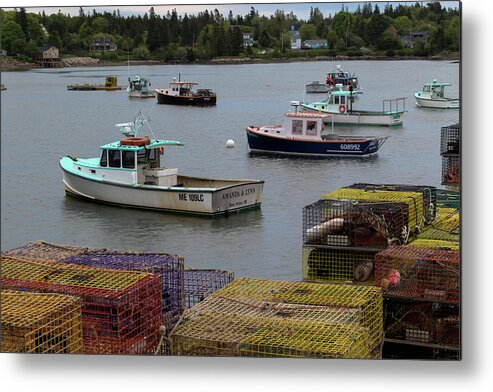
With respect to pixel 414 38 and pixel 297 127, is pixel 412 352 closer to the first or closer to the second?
pixel 414 38

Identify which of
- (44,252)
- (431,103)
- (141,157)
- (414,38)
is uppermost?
(414,38)

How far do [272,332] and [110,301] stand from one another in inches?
31.9

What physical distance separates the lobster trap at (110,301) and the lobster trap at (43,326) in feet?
0.33

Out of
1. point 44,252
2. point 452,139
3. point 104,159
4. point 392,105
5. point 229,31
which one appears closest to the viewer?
point 44,252

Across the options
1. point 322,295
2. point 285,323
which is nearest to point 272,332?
point 285,323

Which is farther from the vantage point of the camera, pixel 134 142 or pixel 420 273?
pixel 134 142

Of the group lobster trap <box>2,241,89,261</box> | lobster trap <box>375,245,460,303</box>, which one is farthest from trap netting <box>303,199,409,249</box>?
lobster trap <box>2,241,89,261</box>

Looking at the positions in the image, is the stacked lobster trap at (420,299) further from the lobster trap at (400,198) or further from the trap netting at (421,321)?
the lobster trap at (400,198)

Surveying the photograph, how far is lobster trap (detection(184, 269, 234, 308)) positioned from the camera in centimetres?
604

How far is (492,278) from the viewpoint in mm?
4746

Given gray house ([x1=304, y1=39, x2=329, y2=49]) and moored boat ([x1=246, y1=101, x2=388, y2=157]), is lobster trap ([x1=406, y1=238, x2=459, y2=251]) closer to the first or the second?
gray house ([x1=304, y1=39, x2=329, y2=49])

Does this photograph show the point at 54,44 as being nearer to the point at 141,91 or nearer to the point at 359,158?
the point at 141,91

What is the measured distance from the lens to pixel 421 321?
5457mm

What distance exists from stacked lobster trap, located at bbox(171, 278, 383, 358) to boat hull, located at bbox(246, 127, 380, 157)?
35.5 feet
